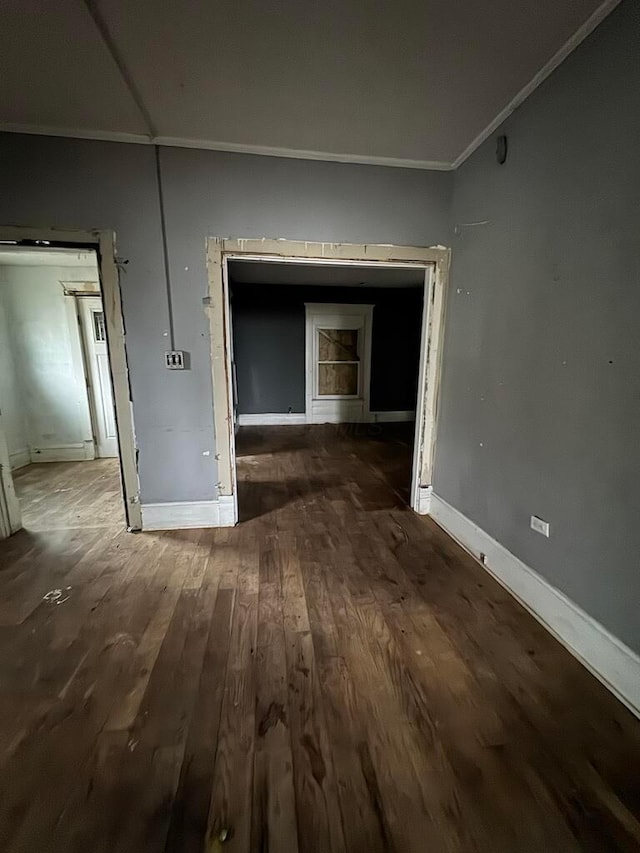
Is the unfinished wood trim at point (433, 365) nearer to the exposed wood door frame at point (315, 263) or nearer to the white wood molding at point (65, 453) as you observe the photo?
the exposed wood door frame at point (315, 263)

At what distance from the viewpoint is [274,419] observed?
21.0ft

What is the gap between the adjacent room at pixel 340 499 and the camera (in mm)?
1142

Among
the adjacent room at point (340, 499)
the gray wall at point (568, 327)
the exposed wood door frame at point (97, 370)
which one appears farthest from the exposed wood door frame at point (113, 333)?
the gray wall at point (568, 327)

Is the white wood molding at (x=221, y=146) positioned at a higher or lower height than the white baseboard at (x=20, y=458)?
higher

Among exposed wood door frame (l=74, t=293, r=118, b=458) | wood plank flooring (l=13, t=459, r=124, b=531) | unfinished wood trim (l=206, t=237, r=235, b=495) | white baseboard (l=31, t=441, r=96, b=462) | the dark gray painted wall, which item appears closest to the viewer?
unfinished wood trim (l=206, t=237, r=235, b=495)

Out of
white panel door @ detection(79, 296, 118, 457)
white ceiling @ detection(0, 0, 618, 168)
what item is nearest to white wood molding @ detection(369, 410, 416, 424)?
white panel door @ detection(79, 296, 118, 457)

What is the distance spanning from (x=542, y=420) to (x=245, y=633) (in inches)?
69.6

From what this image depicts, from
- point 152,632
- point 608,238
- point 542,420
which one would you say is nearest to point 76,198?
point 152,632

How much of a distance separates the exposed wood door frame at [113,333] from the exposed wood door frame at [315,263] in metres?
0.58

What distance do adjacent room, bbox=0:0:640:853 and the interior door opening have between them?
3.47 ft

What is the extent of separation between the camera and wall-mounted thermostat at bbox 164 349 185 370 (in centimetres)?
247

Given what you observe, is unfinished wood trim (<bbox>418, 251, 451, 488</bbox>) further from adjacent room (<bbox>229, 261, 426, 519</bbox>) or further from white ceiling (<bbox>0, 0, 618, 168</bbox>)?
adjacent room (<bbox>229, 261, 426, 519</bbox>)

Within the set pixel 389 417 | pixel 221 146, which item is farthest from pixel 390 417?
pixel 221 146

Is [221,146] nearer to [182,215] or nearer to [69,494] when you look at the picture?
[182,215]
